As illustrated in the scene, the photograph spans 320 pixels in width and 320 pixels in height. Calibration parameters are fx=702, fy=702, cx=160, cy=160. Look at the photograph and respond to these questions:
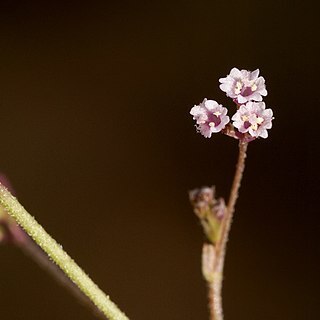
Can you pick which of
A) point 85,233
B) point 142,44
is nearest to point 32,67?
point 142,44

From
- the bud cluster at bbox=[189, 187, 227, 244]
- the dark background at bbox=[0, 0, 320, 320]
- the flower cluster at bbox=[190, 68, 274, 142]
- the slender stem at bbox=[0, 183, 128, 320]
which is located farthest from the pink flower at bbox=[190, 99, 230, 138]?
the dark background at bbox=[0, 0, 320, 320]

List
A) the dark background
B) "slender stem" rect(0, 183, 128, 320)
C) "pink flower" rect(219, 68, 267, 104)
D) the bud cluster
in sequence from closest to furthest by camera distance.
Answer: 1. "slender stem" rect(0, 183, 128, 320)
2. "pink flower" rect(219, 68, 267, 104)
3. the bud cluster
4. the dark background

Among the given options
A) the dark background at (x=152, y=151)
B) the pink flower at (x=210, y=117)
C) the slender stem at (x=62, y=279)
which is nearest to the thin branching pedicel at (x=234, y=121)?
the pink flower at (x=210, y=117)

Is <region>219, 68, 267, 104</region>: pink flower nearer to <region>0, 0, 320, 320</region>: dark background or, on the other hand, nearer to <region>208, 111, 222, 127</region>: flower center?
<region>208, 111, 222, 127</region>: flower center

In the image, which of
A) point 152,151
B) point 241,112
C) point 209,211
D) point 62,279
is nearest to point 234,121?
point 241,112

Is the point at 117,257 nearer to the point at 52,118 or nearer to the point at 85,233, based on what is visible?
the point at 85,233

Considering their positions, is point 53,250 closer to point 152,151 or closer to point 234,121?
point 234,121

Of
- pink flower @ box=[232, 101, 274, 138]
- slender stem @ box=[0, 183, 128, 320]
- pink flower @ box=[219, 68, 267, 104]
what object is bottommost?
slender stem @ box=[0, 183, 128, 320]
